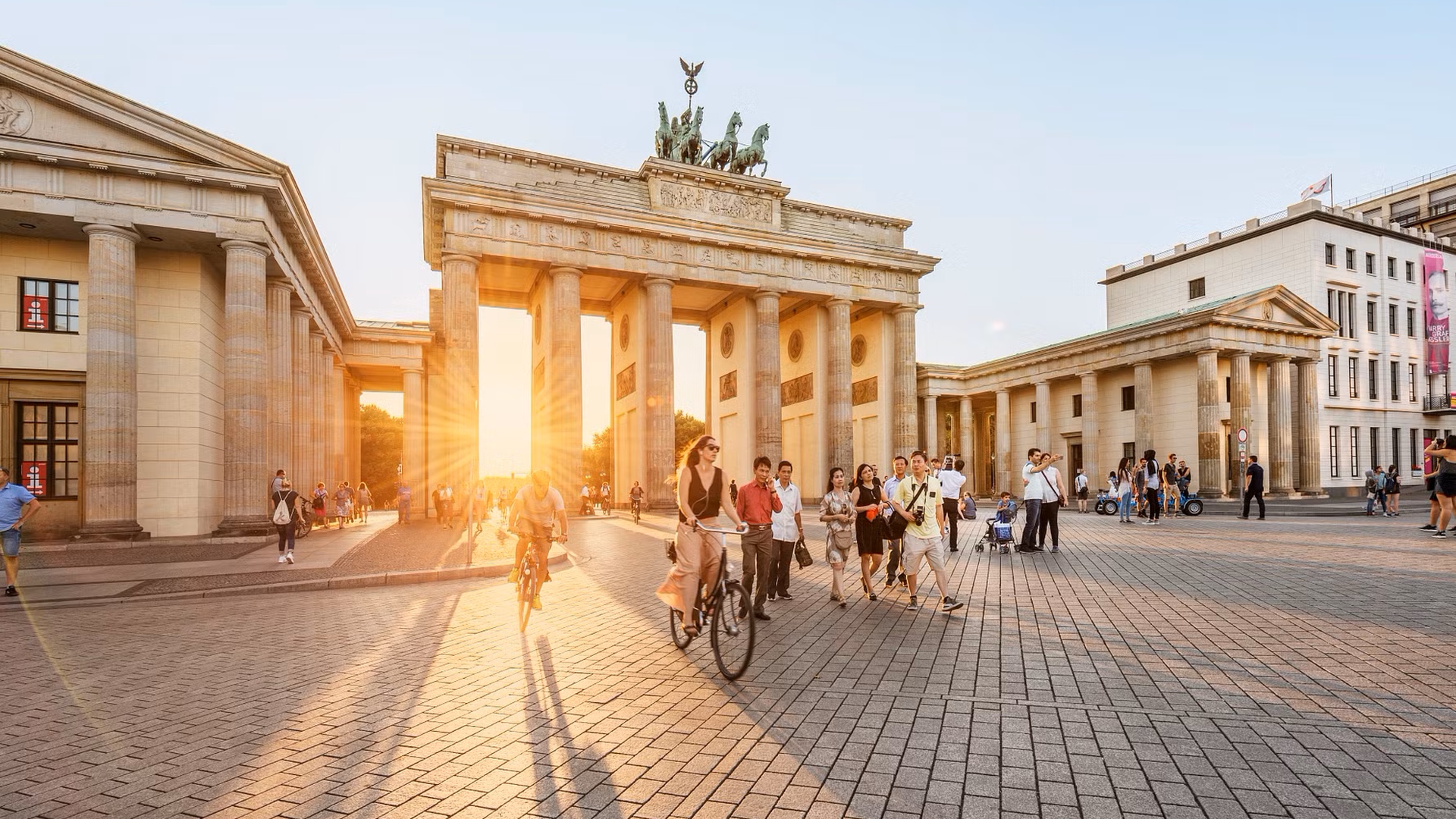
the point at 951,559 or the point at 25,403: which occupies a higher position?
the point at 25,403

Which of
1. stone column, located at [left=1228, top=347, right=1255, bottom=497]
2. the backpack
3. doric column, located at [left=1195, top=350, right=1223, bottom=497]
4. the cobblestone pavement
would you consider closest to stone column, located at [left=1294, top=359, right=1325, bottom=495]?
stone column, located at [left=1228, top=347, right=1255, bottom=497]

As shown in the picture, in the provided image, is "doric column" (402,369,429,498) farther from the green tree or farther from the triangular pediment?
the green tree

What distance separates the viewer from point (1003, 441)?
157 ft

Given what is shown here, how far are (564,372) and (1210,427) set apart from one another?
3014 cm

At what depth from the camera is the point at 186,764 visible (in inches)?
174

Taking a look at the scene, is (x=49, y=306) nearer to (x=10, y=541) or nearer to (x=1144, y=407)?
(x=10, y=541)

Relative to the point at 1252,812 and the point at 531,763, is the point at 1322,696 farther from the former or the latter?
the point at 531,763

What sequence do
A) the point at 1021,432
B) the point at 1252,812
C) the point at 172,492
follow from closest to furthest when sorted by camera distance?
the point at 1252,812
the point at 172,492
the point at 1021,432

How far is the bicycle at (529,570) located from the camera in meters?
8.54

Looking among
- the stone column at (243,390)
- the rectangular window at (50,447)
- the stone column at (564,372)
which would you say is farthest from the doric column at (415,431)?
the rectangular window at (50,447)

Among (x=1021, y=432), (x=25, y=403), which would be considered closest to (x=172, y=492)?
(x=25, y=403)

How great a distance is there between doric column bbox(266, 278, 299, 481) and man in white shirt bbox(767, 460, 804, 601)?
64.5 feet

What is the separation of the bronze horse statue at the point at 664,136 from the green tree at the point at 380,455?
46.0 metres

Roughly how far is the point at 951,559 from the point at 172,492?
21.0m
